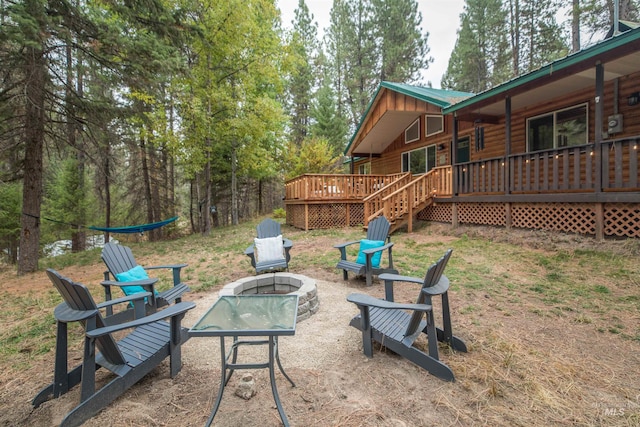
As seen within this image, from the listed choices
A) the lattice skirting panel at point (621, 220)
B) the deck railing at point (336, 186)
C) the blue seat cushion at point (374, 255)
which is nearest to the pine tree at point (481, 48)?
the deck railing at point (336, 186)

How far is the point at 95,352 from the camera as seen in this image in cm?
202

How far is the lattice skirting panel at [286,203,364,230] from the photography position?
35.7ft

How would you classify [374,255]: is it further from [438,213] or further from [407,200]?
[438,213]

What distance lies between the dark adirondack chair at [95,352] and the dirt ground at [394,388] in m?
0.09

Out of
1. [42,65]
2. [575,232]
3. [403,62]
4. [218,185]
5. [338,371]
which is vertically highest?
[403,62]

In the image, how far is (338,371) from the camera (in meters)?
2.32

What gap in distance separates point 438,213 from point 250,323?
8.29m

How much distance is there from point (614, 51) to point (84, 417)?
26.9 feet

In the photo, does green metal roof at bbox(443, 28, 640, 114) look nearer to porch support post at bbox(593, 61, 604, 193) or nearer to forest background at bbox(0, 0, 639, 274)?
porch support post at bbox(593, 61, 604, 193)

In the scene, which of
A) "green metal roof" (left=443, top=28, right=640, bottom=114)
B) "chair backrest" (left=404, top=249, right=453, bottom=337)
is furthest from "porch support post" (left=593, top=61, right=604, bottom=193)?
"chair backrest" (left=404, top=249, right=453, bottom=337)

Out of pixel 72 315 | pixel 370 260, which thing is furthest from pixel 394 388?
pixel 370 260

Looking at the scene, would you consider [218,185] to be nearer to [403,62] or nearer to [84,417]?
[403,62]

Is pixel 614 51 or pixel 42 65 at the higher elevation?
pixel 42 65

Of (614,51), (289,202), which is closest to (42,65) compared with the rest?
(289,202)
